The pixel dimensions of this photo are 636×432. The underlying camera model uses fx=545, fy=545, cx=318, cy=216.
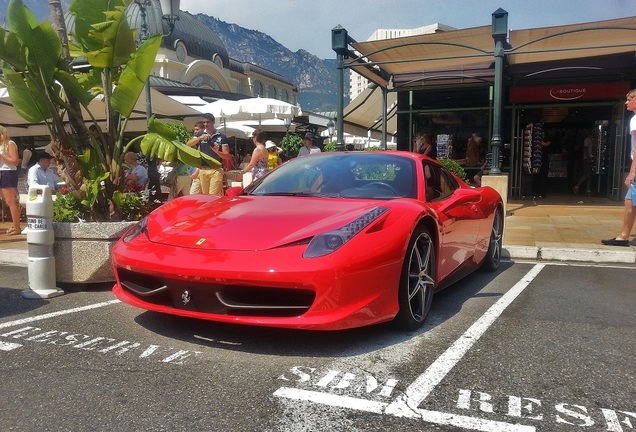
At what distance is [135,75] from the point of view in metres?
4.96

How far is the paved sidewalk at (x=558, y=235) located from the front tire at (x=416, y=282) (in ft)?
10.9

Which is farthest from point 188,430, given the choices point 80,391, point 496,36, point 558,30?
point 558,30

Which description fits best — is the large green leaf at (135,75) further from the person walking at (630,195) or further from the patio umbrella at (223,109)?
the patio umbrella at (223,109)

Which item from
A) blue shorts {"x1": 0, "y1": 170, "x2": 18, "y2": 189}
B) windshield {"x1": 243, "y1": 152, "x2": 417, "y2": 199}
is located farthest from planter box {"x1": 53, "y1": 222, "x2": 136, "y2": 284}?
blue shorts {"x1": 0, "y1": 170, "x2": 18, "y2": 189}

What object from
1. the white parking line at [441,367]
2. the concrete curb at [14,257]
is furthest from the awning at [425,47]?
the concrete curb at [14,257]

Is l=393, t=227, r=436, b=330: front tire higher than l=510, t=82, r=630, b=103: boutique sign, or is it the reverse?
l=510, t=82, r=630, b=103: boutique sign

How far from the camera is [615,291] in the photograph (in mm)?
4785

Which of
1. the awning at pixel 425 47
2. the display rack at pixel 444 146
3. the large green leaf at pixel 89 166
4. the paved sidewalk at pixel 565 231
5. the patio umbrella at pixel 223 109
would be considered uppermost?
the awning at pixel 425 47

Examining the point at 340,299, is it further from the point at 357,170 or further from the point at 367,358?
the point at 357,170

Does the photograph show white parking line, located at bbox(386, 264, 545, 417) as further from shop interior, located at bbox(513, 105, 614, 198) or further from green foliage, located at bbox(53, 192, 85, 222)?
shop interior, located at bbox(513, 105, 614, 198)

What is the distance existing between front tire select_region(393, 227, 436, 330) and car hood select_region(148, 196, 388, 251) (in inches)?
14.9

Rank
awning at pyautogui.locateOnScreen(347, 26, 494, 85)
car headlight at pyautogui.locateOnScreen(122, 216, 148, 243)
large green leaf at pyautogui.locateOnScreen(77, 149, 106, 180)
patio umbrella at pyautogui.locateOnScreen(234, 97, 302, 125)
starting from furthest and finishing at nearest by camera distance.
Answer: patio umbrella at pyautogui.locateOnScreen(234, 97, 302, 125), awning at pyautogui.locateOnScreen(347, 26, 494, 85), large green leaf at pyautogui.locateOnScreen(77, 149, 106, 180), car headlight at pyautogui.locateOnScreen(122, 216, 148, 243)

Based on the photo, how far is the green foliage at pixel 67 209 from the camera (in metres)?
4.86

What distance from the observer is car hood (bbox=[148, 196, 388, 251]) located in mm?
3104
